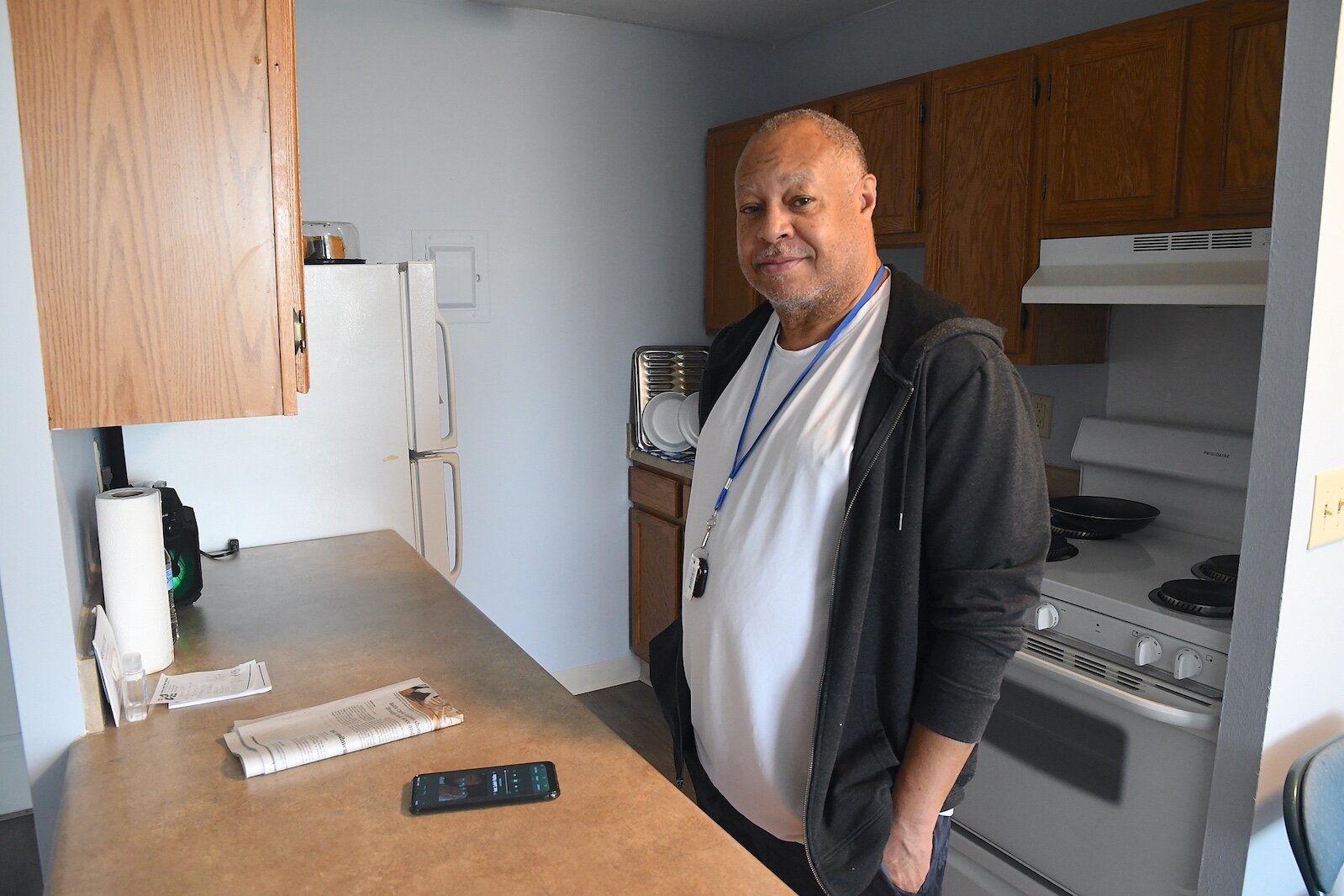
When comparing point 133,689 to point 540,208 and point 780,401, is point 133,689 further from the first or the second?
point 540,208

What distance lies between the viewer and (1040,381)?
2.74m

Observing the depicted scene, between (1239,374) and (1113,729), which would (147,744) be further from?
(1239,374)

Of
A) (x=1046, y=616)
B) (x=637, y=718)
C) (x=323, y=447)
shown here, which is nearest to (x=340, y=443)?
(x=323, y=447)

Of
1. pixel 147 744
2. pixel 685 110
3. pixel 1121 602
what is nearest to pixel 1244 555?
pixel 1121 602

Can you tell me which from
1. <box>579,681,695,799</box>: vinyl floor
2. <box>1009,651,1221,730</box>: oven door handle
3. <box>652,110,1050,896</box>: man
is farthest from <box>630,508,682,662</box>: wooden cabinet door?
<box>652,110,1050,896</box>: man

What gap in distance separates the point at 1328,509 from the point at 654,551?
2.31 m

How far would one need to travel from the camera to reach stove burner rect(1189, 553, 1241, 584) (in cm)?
200

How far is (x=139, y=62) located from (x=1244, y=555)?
1853mm

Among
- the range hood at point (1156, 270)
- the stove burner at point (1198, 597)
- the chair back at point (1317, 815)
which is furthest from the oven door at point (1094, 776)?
the range hood at point (1156, 270)

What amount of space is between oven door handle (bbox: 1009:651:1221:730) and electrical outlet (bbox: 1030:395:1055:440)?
908 mm

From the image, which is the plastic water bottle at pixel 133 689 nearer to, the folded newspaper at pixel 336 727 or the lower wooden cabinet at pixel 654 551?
the folded newspaper at pixel 336 727

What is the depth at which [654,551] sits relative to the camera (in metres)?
3.56

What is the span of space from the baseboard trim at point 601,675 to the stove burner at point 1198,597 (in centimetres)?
228

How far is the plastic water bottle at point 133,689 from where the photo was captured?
54.1 inches
